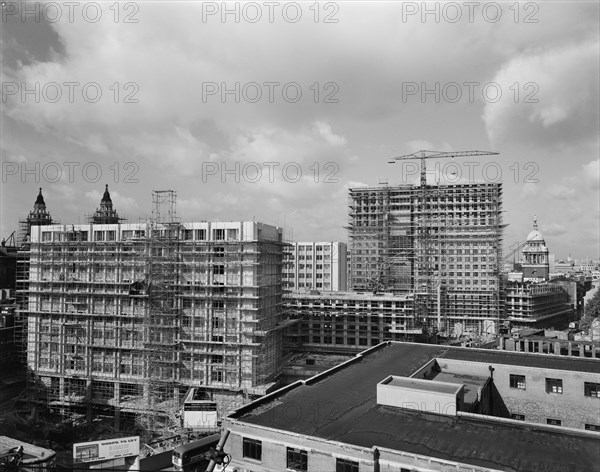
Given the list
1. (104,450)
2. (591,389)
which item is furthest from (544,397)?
(104,450)

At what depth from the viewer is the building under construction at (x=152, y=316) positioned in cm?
4088

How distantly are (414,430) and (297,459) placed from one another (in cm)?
517

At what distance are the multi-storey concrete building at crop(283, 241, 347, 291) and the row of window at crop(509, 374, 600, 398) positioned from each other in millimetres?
59194

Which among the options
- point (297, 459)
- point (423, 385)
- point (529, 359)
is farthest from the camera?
point (529, 359)

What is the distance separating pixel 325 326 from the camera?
60.0 metres

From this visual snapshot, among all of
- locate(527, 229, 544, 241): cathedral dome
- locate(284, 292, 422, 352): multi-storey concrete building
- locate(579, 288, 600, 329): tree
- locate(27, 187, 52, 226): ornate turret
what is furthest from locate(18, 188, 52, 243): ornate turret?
locate(527, 229, 544, 241): cathedral dome

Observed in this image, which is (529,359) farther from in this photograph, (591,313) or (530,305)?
(591,313)

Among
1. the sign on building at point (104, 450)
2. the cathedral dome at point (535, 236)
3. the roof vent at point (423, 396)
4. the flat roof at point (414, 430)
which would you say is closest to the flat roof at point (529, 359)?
the flat roof at point (414, 430)

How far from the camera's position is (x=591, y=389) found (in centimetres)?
2845

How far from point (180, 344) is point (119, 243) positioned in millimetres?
10895

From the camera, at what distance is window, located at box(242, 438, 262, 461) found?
20.6 m

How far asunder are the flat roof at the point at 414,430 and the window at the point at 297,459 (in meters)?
0.78

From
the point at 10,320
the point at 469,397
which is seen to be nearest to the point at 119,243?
the point at 10,320

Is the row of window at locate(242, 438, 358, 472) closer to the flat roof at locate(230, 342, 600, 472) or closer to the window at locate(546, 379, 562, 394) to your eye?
the flat roof at locate(230, 342, 600, 472)
